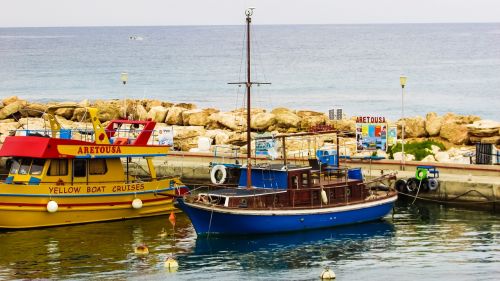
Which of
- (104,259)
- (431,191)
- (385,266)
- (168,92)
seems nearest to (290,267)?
(385,266)

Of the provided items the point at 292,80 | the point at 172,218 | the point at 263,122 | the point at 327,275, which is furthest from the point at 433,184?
the point at 292,80

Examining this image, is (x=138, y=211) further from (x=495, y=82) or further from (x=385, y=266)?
(x=495, y=82)

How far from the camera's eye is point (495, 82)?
129000mm

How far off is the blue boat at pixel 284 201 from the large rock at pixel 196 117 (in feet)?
76.5

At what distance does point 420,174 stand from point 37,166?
628 inches

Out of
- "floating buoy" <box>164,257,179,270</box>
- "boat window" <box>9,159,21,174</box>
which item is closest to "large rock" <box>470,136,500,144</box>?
"boat window" <box>9,159,21,174</box>

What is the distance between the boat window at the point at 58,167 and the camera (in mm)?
38062

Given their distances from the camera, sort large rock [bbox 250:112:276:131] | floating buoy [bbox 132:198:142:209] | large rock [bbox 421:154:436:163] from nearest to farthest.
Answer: floating buoy [bbox 132:198:142:209], large rock [bbox 421:154:436:163], large rock [bbox 250:112:276:131]

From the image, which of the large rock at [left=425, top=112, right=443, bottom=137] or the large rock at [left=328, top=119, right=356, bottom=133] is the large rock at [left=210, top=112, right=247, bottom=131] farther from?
the large rock at [left=425, top=112, right=443, bottom=137]

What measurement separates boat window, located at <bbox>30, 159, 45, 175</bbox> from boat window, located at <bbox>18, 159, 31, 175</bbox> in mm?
179

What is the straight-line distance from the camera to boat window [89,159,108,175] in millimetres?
39062

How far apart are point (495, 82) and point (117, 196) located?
320 feet

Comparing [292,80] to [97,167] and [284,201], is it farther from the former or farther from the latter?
[284,201]

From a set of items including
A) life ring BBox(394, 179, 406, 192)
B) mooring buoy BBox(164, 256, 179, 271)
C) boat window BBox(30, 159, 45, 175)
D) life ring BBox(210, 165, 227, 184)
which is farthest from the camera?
life ring BBox(394, 179, 406, 192)
